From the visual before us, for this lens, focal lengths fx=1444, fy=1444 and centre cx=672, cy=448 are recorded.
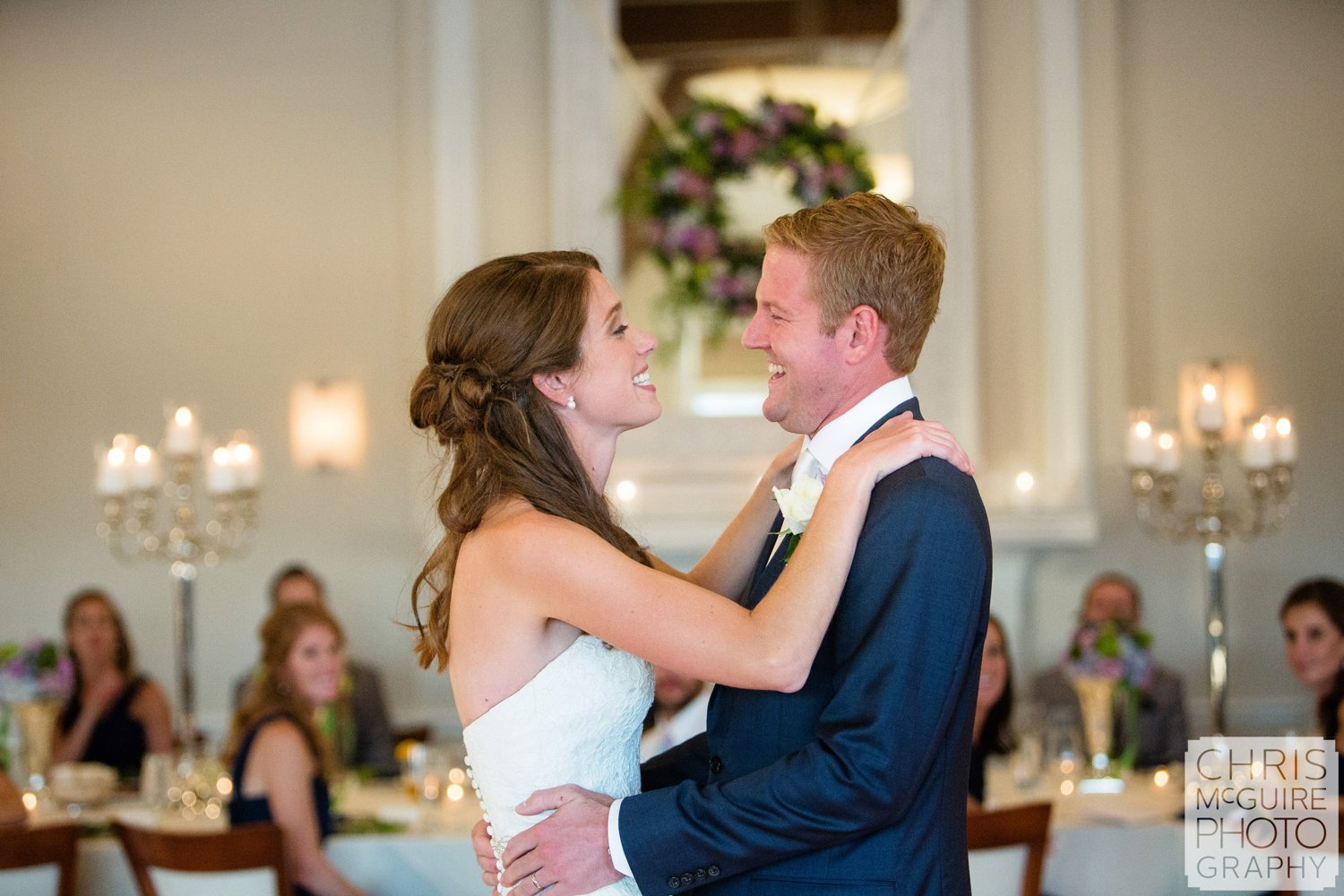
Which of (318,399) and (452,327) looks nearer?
(452,327)

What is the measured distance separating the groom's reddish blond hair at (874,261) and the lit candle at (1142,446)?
3.42 m

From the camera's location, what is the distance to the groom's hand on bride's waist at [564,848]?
83.0 inches

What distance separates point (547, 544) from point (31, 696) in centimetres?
→ 369

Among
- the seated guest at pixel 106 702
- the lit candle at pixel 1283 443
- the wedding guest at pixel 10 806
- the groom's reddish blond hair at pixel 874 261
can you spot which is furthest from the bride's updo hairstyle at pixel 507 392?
the seated guest at pixel 106 702

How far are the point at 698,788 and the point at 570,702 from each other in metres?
0.29

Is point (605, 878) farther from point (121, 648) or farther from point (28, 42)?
point (28, 42)

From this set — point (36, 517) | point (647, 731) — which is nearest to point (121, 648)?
point (36, 517)

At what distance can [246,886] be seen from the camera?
12.2ft

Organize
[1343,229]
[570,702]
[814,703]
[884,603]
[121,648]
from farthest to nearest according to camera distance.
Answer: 1. [1343,229]
2. [121,648]
3. [570,702]
4. [814,703]
5. [884,603]

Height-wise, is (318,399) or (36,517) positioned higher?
(318,399)

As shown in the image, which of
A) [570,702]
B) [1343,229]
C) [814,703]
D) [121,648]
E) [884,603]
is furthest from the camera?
[1343,229]

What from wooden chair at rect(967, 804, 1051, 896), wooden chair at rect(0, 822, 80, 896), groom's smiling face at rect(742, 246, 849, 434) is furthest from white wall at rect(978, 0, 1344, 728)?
groom's smiling face at rect(742, 246, 849, 434)

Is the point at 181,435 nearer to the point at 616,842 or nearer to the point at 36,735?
the point at 36,735

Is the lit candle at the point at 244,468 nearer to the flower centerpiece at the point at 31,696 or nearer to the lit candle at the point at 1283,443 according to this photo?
the flower centerpiece at the point at 31,696
